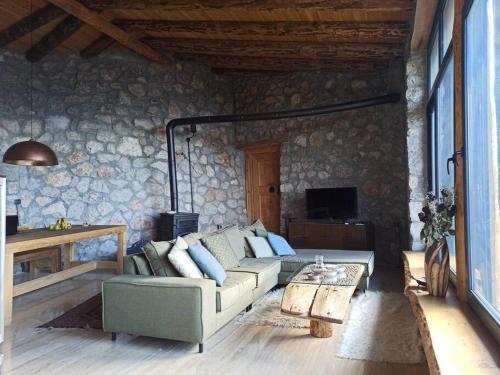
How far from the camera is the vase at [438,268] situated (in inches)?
91.6

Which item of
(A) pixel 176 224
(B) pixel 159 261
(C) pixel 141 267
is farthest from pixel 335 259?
(A) pixel 176 224

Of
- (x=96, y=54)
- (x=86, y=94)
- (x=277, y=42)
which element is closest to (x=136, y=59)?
(x=96, y=54)

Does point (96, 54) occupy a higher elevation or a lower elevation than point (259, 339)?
higher

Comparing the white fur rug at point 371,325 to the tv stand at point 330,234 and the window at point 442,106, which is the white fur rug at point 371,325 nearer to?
the window at point 442,106

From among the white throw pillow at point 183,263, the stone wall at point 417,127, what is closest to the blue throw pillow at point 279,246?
the stone wall at point 417,127

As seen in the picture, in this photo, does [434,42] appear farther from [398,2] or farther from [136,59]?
[136,59]

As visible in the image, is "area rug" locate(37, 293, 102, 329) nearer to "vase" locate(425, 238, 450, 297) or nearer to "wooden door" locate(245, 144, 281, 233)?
"vase" locate(425, 238, 450, 297)

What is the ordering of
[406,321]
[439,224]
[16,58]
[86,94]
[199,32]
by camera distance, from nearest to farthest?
[439,224]
[406,321]
[199,32]
[16,58]
[86,94]

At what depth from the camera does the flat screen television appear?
6.42 metres

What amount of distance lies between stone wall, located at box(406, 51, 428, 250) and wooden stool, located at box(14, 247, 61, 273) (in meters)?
4.57

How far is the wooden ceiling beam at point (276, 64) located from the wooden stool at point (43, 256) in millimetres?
3741

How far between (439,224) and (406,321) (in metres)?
1.44

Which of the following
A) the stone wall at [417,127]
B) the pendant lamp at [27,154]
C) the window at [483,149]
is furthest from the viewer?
the stone wall at [417,127]

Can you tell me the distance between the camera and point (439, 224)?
7.88 ft
